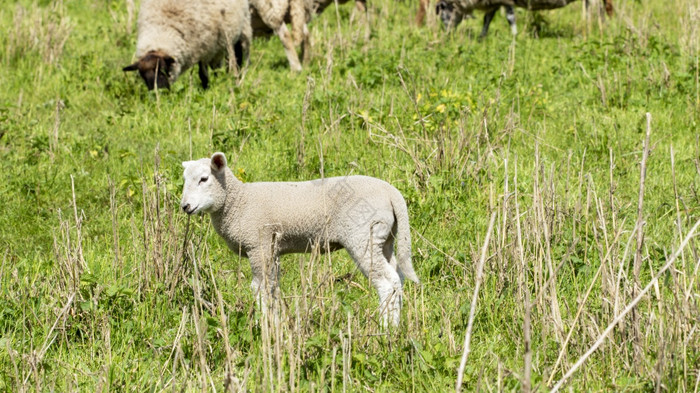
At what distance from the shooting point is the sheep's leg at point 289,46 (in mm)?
10586

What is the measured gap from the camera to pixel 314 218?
15.3 feet

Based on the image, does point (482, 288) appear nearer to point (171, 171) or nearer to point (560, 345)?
point (560, 345)

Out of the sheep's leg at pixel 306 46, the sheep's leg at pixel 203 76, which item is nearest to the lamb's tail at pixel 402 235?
the sheep's leg at pixel 203 76

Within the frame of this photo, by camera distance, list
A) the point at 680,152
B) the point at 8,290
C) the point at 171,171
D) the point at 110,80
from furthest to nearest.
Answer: the point at 110,80
the point at 680,152
the point at 171,171
the point at 8,290

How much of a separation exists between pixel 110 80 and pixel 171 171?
3221mm

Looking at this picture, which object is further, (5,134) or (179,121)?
(179,121)

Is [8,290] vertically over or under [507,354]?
over

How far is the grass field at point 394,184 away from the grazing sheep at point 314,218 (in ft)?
0.55

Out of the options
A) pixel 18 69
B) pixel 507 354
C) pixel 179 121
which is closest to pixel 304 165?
pixel 179 121

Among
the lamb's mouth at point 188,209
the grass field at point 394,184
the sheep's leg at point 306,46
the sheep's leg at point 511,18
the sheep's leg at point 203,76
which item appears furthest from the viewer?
the sheep's leg at point 511,18

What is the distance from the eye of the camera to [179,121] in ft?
26.8

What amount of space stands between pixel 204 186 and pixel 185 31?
575cm

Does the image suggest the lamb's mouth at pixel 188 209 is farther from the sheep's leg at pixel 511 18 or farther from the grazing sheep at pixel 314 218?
the sheep's leg at pixel 511 18

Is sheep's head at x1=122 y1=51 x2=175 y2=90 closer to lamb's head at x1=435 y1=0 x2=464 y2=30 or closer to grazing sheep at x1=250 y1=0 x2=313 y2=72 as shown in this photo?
grazing sheep at x1=250 y1=0 x2=313 y2=72
